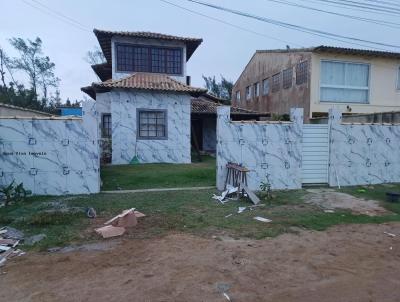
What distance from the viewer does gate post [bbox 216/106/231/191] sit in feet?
34.4

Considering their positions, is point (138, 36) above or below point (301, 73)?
above

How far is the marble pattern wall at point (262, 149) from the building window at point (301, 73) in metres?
7.76

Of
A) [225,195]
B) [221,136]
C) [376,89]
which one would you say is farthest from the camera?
[376,89]

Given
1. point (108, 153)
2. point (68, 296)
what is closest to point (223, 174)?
point (68, 296)

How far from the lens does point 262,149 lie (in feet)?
35.6

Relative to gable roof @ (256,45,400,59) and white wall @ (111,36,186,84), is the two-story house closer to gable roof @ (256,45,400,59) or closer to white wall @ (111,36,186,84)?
white wall @ (111,36,186,84)

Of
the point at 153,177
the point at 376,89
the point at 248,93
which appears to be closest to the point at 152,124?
the point at 153,177

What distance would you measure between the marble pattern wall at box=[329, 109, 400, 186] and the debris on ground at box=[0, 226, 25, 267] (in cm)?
951

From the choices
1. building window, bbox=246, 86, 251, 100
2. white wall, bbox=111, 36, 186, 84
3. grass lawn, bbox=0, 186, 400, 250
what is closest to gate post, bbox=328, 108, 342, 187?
grass lawn, bbox=0, 186, 400, 250

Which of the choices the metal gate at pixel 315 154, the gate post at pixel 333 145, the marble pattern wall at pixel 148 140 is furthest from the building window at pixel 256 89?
the metal gate at pixel 315 154

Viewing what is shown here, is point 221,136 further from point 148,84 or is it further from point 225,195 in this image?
point 148,84

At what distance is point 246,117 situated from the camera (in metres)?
22.8

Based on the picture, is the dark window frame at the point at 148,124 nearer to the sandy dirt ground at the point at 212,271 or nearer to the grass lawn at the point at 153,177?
the grass lawn at the point at 153,177

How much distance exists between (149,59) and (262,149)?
1014 centimetres
